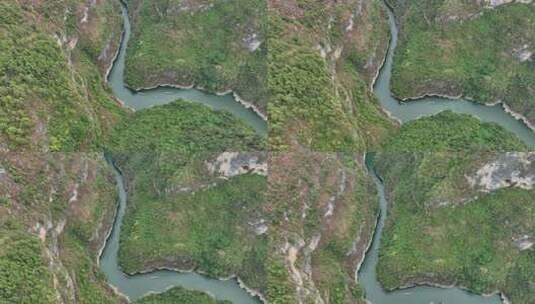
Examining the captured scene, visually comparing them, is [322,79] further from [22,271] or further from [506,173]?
[22,271]

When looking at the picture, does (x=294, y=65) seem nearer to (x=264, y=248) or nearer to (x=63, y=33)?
(x=264, y=248)

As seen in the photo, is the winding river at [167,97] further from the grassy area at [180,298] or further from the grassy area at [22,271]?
A: the grassy area at [180,298]

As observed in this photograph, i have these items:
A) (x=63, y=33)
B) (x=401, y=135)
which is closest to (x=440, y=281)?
(x=401, y=135)

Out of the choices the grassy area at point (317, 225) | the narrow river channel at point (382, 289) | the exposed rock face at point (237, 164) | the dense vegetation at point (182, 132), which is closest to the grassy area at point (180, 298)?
the grassy area at point (317, 225)

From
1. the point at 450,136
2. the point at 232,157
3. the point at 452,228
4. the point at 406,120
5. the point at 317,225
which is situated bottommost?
the point at 452,228

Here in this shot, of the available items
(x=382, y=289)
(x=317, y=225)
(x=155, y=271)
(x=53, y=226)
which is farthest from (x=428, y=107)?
(x=53, y=226)
